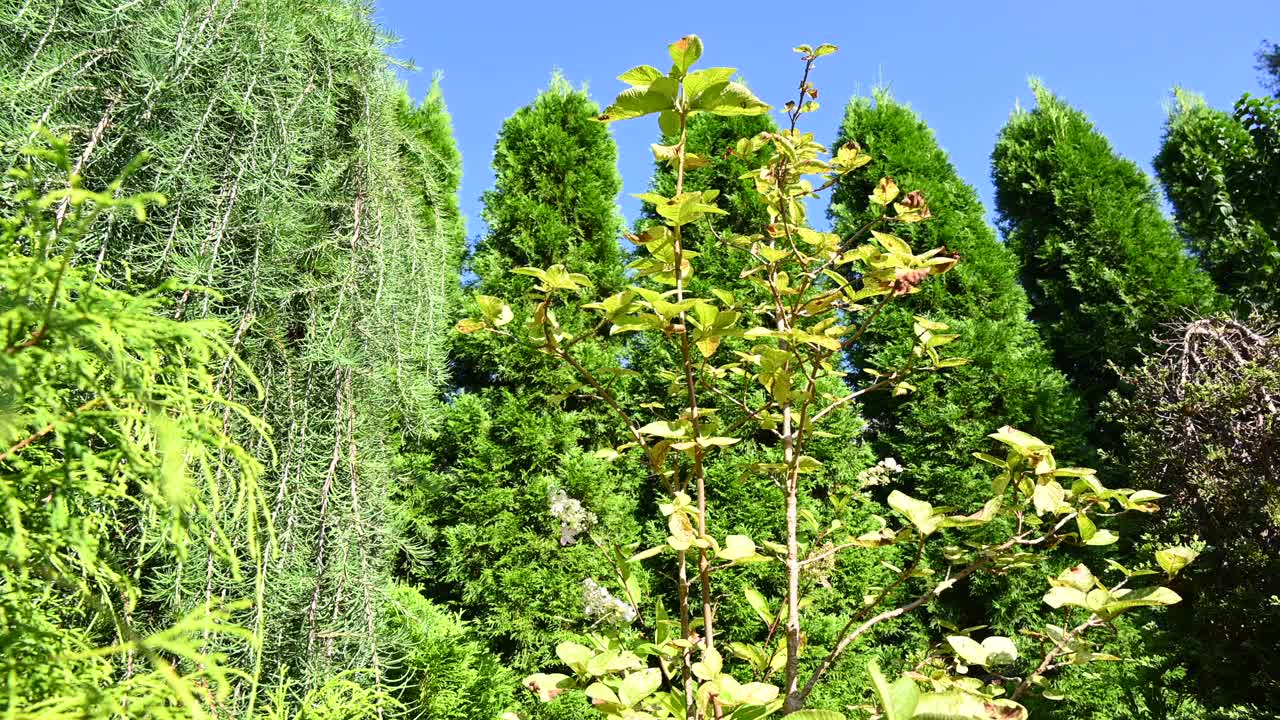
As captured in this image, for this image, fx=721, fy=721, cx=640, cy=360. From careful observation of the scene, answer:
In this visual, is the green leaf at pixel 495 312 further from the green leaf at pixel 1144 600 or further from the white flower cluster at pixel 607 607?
the green leaf at pixel 1144 600

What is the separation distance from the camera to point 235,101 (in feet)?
5.16

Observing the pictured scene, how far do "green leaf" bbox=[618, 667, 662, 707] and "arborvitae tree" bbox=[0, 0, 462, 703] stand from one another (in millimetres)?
693

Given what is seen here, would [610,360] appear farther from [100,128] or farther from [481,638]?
[100,128]

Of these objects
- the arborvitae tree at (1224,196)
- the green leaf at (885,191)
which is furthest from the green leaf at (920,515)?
the arborvitae tree at (1224,196)

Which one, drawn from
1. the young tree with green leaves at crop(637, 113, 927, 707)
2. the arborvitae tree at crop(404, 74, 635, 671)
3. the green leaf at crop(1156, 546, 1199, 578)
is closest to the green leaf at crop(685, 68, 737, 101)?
the green leaf at crop(1156, 546, 1199, 578)

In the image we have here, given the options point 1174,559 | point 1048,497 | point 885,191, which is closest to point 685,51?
point 885,191

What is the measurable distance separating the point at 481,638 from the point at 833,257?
2.91 metres

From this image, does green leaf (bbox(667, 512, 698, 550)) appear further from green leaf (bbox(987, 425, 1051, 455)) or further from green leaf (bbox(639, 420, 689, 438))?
green leaf (bbox(987, 425, 1051, 455))

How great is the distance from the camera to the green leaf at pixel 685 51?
1.00 m

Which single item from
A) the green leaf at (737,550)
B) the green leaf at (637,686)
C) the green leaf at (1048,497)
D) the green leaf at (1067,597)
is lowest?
the green leaf at (637,686)

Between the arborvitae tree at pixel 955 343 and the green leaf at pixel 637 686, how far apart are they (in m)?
2.99

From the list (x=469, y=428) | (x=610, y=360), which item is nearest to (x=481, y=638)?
(x=469, y=428)

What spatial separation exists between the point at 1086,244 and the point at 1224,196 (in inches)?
39.4

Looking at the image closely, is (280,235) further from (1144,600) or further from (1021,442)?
(1144,600)
